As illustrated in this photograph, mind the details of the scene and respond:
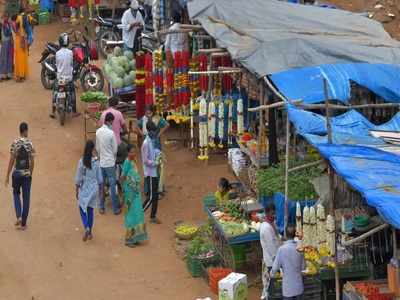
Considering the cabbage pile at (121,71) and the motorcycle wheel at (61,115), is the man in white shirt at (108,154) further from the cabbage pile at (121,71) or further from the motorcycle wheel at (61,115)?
the motorcycle wheel at (61,115)

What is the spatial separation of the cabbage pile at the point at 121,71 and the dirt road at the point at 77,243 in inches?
41.4

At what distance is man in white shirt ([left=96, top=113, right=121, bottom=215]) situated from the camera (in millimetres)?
13195

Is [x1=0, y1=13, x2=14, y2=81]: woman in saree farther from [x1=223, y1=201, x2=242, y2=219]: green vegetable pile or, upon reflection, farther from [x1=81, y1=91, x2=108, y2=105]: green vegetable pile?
[x1=223, y1=201, x2=242, y2=219]: green vegetable pile

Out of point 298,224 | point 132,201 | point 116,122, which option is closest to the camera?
point 298,224

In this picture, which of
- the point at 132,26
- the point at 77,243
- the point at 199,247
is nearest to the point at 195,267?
the point at 199,247

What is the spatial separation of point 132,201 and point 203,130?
8.92 feet

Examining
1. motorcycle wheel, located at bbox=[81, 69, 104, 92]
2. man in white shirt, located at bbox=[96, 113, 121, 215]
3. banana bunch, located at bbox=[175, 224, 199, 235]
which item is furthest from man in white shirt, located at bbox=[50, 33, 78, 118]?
banana bunch, located at bbox=[175, 224, 199, 235]

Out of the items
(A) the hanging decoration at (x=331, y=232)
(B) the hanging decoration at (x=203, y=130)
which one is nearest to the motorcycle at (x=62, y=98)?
(B) the hanging decoration at (x=203, y=130)

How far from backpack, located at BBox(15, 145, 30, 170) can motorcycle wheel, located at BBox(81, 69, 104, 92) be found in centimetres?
562

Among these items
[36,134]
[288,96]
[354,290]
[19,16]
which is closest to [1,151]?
[36,134]

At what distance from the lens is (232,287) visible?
10.7 metres

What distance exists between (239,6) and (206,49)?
1.25m

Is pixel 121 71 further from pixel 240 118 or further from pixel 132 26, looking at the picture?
pixel 240 118

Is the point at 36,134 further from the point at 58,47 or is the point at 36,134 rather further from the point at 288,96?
the point at 288,96
